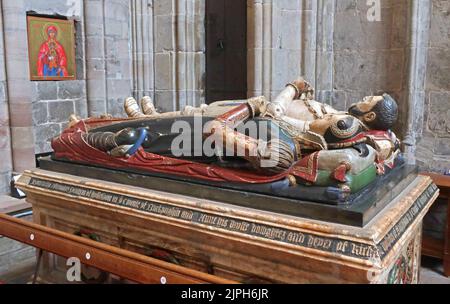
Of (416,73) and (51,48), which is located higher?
(51,48)

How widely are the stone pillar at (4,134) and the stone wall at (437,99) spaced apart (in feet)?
12.4

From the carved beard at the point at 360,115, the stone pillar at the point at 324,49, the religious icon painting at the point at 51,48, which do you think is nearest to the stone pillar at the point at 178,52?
the religious icon painting at the point at 51,48

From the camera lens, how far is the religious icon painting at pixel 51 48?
468cm

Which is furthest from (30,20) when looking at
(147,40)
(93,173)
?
(93,173)

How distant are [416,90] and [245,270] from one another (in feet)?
9.50

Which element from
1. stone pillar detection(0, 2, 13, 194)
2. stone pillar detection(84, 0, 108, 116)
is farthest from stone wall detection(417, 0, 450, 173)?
stone pillar detection(0, 2, 13, 194)

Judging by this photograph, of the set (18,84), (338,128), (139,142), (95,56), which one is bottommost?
(139,142)

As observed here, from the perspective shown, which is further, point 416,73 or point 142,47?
point 142,47

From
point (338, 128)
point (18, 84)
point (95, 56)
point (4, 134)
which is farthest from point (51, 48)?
point (338, 128)

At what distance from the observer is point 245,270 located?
1993mm

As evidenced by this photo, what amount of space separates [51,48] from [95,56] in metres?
0.48

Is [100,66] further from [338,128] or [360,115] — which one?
[338,128]

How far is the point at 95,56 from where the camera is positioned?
518 cm
